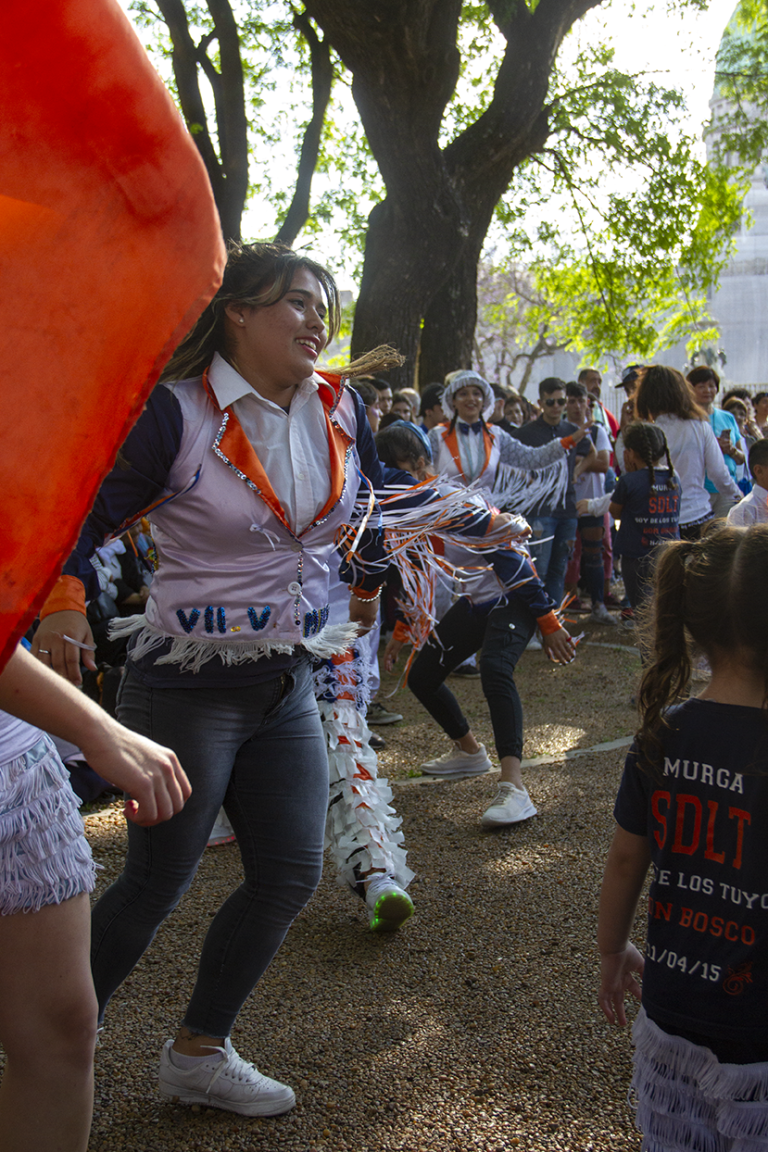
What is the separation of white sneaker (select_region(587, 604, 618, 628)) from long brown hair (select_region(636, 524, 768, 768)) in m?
7.69

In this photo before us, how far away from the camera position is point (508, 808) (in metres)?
4.36

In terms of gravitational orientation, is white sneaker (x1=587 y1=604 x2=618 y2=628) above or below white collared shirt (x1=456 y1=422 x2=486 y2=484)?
below

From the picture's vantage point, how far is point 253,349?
2.49 meters

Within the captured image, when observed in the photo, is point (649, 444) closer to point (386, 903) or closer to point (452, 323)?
point (386, 903)

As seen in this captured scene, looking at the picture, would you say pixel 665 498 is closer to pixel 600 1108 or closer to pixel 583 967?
pixel 583 967

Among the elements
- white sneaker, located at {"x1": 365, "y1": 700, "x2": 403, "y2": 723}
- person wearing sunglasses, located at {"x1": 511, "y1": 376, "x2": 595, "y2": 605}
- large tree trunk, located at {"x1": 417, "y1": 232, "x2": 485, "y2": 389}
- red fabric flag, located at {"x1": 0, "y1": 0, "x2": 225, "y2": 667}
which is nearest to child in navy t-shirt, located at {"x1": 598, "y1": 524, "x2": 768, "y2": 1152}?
red fabric flag, located at {"x1": 0, "y1": 0, "x2": 225, "y2": 667}

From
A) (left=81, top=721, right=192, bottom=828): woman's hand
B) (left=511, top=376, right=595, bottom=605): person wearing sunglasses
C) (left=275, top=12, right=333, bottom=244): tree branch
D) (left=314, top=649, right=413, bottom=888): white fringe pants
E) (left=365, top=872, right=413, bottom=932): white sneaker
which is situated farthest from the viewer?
(left=275, top=12, right=333, bottom=244): tree branch

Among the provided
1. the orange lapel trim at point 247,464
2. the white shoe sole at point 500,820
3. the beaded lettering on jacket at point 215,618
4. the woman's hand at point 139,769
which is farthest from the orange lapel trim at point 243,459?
the white shoe sole at point 500,820

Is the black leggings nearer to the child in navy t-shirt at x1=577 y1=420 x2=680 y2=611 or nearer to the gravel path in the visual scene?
the gravel path

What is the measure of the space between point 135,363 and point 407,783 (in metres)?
4.24

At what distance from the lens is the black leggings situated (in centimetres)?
457

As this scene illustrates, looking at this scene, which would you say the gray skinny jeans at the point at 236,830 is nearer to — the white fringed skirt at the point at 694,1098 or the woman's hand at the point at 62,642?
the woman's hand at the point at 62,642

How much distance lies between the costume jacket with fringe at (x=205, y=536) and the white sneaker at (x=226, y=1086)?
981 millimetres

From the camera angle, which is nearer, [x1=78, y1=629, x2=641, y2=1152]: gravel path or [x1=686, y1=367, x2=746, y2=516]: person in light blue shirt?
[x1=78, y1=629, x2=641, y2=1152]: gravel path
